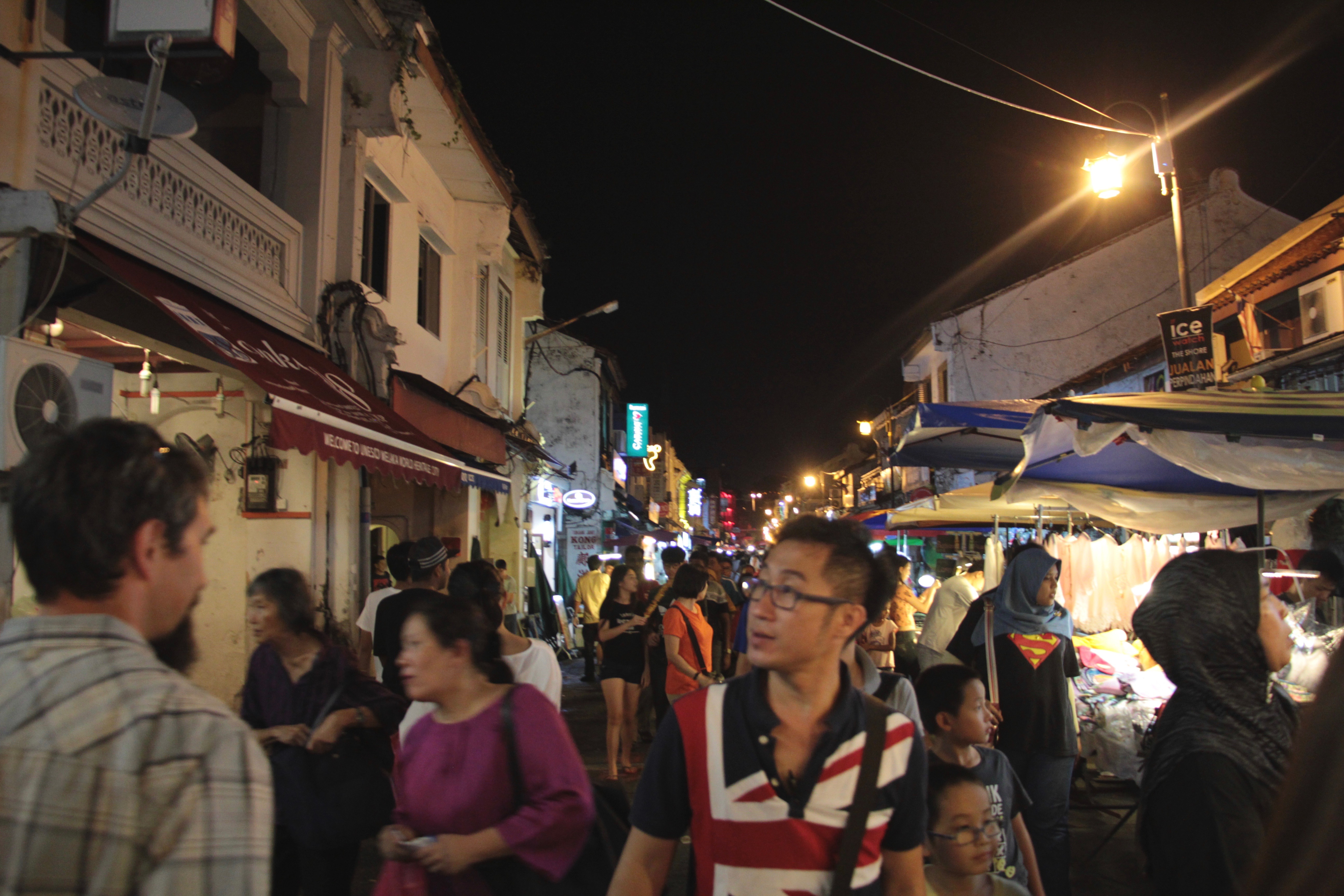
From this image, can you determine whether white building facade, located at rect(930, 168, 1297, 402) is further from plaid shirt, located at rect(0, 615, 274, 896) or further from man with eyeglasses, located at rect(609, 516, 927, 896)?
plaid shirt, located at rect(0, 615, 274, 896)

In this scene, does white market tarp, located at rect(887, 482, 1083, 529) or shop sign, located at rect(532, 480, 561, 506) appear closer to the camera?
white market tarp, located at rect(887, 482, 1083, 529)

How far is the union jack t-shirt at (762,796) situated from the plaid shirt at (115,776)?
957 millimetres

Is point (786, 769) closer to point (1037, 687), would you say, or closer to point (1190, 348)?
point (1037, 687)

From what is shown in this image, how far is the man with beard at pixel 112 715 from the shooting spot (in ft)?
3.91

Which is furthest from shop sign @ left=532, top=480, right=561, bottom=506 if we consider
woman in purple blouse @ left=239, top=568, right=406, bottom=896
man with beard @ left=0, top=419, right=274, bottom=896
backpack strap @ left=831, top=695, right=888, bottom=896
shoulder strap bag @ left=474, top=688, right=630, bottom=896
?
man with beard @ left=0, top=419, right=274, bottom=896

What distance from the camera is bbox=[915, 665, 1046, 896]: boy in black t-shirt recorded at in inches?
130

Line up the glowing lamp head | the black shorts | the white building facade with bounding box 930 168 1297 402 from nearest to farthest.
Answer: the black shorts < the glowing lamp head < the white building facade with bounding box 930 168 1297 402

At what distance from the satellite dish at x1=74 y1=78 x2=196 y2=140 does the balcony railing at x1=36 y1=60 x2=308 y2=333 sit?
0.53 meters

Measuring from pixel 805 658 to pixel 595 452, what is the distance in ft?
89.5

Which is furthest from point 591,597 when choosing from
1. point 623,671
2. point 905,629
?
point 905,629

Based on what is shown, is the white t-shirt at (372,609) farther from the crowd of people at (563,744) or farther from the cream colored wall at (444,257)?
the cream colored wall at (444,257)

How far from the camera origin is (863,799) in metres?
1.96

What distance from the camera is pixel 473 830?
2652mm

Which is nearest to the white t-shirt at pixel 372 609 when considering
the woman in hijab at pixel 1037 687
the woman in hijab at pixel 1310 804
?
the woman in hijab at pixel 1037 687
